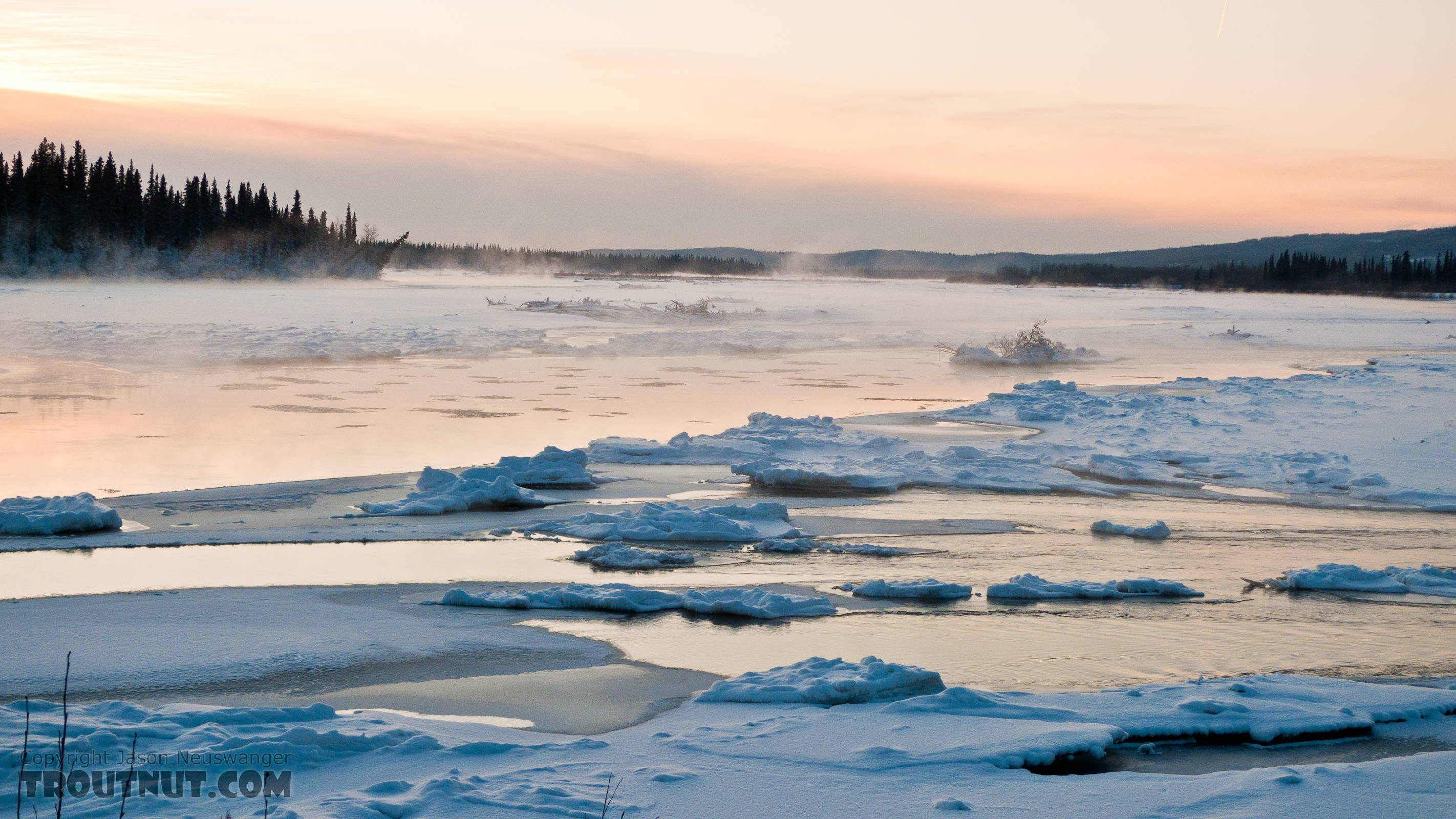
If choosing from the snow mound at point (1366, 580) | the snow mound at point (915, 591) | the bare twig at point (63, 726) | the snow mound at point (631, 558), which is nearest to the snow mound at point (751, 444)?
the snow mound at point (631, 558)

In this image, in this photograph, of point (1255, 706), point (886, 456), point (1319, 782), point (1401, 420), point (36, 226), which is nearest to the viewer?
point (1319, 782)

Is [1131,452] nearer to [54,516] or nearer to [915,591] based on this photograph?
[915,591]

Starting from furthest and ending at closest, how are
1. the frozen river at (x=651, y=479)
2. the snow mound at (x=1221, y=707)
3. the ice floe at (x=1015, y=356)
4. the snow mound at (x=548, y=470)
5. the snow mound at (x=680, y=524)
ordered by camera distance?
the ice floe at (x=1015, y=356) < the snow mound at (x=548, y=470) < the snow mound at (x=680, y=524) < the frozen river at (x=651, y=479) < the snow mound at (x=1221, y=707)

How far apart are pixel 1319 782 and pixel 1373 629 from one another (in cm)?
333

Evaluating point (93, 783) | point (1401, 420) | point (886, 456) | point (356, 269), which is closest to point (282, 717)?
point (93, 783)

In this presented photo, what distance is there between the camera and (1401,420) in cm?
1809

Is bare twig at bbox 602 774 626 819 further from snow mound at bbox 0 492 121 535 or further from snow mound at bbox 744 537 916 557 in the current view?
snow mound at bbox 0 492 121 535

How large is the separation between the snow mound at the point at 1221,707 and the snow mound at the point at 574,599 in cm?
259

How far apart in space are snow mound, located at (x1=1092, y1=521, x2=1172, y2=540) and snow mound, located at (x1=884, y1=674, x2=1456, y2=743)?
14.0ft

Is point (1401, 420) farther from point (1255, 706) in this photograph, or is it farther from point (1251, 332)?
point (1251, 332)

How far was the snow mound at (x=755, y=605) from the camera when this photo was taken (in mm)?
7840

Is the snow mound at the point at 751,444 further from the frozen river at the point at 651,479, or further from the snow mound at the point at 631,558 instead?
the snow mound at the point at 631,558

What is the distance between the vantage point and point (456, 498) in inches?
445

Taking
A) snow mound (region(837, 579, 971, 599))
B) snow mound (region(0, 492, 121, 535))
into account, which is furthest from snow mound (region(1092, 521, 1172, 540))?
snow mound (region(0, 492, 121, 535))
